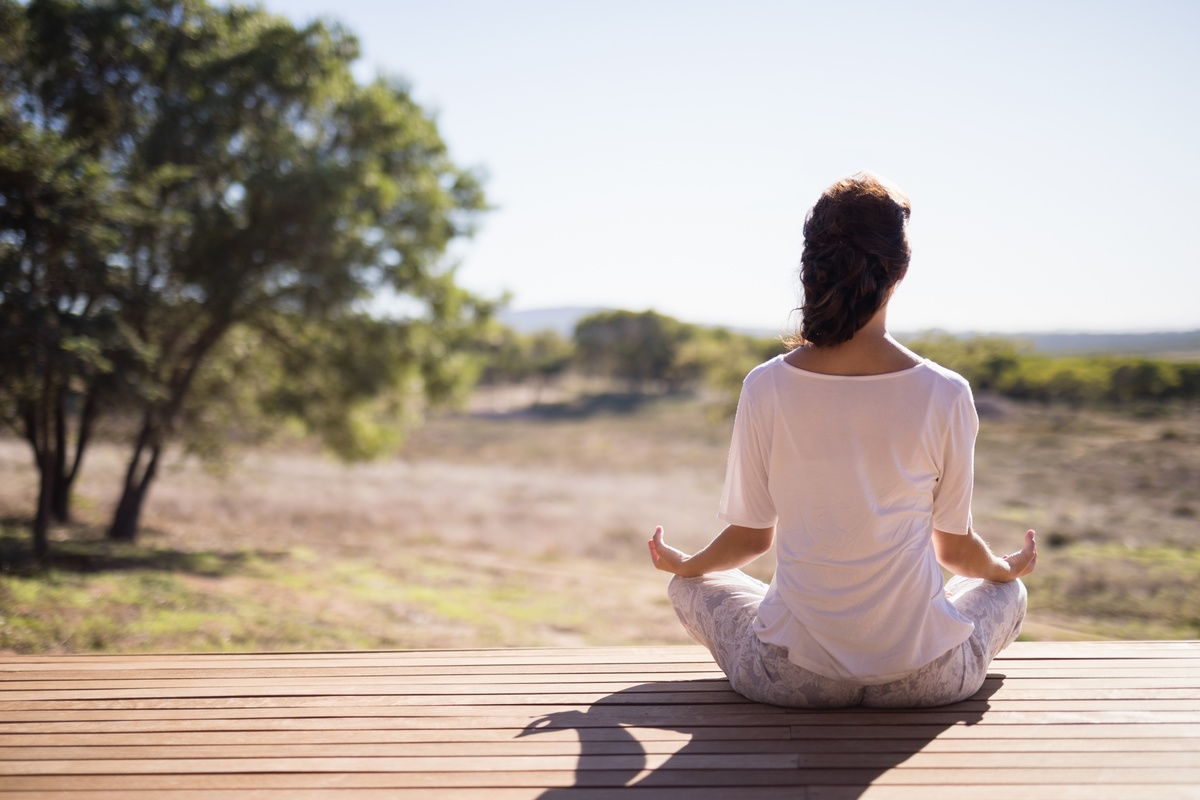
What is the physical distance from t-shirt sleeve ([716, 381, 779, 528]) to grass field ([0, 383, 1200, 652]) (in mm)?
5127

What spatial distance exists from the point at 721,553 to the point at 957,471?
0.72 meters

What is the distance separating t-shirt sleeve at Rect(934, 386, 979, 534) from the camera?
2127mm

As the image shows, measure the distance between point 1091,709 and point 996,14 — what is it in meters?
7.63

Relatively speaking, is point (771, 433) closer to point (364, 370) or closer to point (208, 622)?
point (208, 622)

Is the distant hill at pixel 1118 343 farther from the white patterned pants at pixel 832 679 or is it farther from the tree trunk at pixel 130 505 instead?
the tree trunk at pixel 130 505

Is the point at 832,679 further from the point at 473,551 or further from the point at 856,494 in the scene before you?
the point at 473,551

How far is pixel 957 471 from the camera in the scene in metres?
2.19

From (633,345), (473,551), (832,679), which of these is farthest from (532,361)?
(832,679)

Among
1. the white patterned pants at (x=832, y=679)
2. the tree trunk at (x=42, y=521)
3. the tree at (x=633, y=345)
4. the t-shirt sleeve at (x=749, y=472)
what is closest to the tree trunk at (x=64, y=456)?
the tree trunk at (x=42, y=521)

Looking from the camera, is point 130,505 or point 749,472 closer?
point 749,472

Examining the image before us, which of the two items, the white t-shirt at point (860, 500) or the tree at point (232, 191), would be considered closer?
the white t-shirt at point (860, 500)

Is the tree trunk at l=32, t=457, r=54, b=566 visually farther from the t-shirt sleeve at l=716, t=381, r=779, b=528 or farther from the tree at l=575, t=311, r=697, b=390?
the tree at l=575, t=311, r=697, b=390

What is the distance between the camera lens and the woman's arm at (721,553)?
2.47m

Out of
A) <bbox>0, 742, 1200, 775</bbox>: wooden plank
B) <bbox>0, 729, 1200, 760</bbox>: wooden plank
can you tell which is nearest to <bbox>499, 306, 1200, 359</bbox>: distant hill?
<bbox>0, 729, 1200, 760</bbox>: wooden plank
